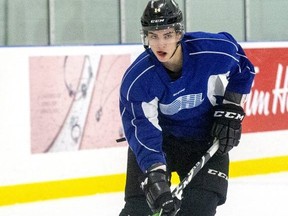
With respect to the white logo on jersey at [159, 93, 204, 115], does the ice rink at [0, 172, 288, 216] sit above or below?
below

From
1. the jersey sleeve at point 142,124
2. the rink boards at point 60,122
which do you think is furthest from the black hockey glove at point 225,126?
the rink boards at point 60,122

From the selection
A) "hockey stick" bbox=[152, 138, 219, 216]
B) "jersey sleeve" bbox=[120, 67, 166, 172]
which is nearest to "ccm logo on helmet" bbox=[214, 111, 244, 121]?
"hockey stick" bbox=[152, 138, 219, 216]

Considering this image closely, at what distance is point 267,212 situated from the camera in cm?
368

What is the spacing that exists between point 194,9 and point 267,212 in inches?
78.6

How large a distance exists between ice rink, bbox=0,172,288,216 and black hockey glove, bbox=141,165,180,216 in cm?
153

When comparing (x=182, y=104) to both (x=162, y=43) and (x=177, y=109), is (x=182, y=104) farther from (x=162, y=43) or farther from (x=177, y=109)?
(x=162, y=43)

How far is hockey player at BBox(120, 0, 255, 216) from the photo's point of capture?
223cm

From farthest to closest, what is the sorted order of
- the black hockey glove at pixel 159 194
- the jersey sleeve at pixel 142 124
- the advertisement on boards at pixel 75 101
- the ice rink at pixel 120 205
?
the advertisement on boards at pixel 75 101
the ice rink at pixel 120 205
the jersey sleeve at pixel 142 124
the black hockey glove at pixel 159 194

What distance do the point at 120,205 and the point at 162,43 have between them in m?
1.92

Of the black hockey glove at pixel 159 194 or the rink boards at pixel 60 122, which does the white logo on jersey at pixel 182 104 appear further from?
the rink boards at pixel 60 122

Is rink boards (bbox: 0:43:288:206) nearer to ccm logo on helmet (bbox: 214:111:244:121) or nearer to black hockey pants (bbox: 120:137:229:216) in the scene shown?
black hockey pants (bbox: 120:137:229:216)

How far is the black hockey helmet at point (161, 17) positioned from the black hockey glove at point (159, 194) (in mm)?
399

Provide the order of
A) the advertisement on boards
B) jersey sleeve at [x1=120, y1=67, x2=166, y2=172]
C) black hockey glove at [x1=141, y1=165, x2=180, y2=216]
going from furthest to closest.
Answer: the advertisement on boards, jersey sleeve at [x1=120, y1=67, x2=166, y2=172], black hockey glove at [x1=141, y1=165, x2=180, y2=216]

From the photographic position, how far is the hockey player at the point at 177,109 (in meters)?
2.23
